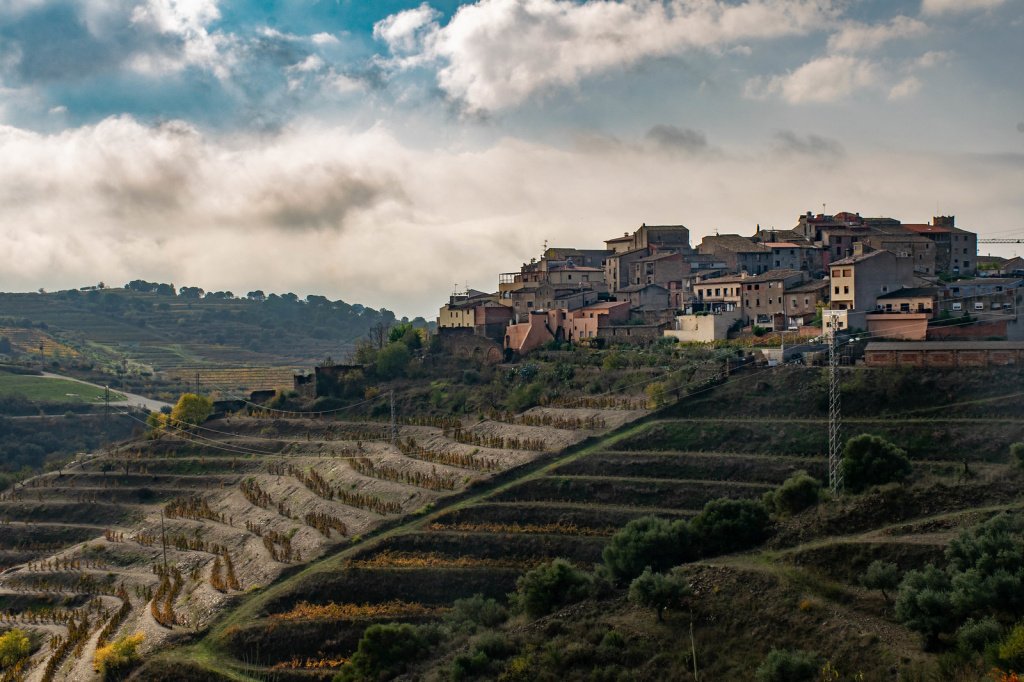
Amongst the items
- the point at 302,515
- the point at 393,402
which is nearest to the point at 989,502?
the point at 302,515

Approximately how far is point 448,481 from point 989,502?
795 inches

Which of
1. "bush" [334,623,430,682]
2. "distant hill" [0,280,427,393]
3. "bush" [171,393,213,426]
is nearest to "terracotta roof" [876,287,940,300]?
"bush" [334,623,430,682]

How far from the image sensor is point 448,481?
4378 cm

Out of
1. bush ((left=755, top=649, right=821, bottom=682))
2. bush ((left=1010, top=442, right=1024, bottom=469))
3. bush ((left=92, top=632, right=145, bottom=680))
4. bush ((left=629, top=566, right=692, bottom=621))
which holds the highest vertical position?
bush ((left=1010, top=442, right=1024, bottom=469))

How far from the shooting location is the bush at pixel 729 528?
33.4 meters

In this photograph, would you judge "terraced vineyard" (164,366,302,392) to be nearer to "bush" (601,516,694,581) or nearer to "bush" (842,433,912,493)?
"bush" (601,516,694,581)

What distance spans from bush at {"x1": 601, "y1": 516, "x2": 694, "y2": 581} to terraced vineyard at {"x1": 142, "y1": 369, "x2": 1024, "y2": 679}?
1.65m

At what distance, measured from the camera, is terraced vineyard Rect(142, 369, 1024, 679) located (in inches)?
1161

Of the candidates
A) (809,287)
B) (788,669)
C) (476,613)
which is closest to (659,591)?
(788,669)

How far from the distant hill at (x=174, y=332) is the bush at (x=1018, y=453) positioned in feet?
248

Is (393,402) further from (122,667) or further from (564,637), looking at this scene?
(564,637)

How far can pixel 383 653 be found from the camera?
31.4m

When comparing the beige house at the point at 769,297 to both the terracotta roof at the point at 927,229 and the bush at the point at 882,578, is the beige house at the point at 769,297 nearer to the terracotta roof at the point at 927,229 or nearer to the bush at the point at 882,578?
the terracotta roof at the point at 927,229

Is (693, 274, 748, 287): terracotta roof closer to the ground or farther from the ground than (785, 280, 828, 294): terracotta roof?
farther from the ground
